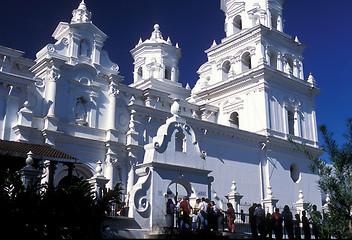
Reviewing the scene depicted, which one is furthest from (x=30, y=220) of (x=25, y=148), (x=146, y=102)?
(x=146, y=102)

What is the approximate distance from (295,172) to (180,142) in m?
24.1

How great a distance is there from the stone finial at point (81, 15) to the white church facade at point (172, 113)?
11 centimetres

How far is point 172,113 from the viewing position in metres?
16.2

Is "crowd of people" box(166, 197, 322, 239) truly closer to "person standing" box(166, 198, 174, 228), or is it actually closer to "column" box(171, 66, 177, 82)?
"person standing" box(166, 198, 174, 228)

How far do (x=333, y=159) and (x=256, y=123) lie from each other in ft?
69.9

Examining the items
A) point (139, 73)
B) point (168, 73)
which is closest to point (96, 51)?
point (139, 73)

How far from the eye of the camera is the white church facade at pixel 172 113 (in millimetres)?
15828

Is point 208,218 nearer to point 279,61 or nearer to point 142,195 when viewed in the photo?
point 142,195

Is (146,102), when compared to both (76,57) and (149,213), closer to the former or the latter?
(76,57)

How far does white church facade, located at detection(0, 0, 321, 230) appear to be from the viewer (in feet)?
51.9

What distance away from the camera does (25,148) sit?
18469 millimetres

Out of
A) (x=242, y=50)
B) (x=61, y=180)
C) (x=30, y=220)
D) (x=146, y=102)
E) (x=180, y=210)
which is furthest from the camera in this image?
(x=242, y=50)

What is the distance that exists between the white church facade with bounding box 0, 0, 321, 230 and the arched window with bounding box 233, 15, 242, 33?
0.39 ft

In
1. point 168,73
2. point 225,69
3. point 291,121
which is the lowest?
point 291,121
